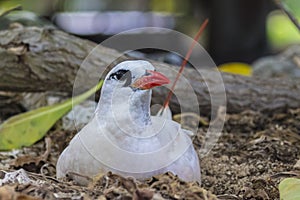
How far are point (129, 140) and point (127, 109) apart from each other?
0.26ft

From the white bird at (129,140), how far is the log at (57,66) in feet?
2.20

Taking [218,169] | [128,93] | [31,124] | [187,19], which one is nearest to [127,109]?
[128,93]

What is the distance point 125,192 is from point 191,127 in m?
0.94

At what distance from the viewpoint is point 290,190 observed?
1234 mm

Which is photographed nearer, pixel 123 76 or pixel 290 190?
pixel 290 190

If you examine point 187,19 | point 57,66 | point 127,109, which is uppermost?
point 127,109

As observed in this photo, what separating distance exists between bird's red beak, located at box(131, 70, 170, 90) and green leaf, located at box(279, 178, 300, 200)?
339mm

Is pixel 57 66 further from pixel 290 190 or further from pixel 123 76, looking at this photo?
pixel 290 190

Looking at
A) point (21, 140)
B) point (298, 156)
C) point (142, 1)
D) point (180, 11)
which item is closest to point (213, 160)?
point (298, 156)

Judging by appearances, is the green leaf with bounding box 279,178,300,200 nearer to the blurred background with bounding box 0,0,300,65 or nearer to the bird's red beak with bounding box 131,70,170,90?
the bird's red beak with bounding box 131,70,170,90

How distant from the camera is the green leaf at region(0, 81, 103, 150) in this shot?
75.3 inches

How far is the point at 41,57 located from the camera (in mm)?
2055

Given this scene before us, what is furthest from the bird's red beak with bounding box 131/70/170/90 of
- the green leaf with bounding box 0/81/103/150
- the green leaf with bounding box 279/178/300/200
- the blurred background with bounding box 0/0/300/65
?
the blurred background with bounding box 0/0/300/65

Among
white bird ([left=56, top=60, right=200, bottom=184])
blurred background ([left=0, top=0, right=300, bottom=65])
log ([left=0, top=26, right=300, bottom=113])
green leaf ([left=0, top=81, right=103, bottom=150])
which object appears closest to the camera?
white bird ([left=56, top=60, right=200, bottom=184])
